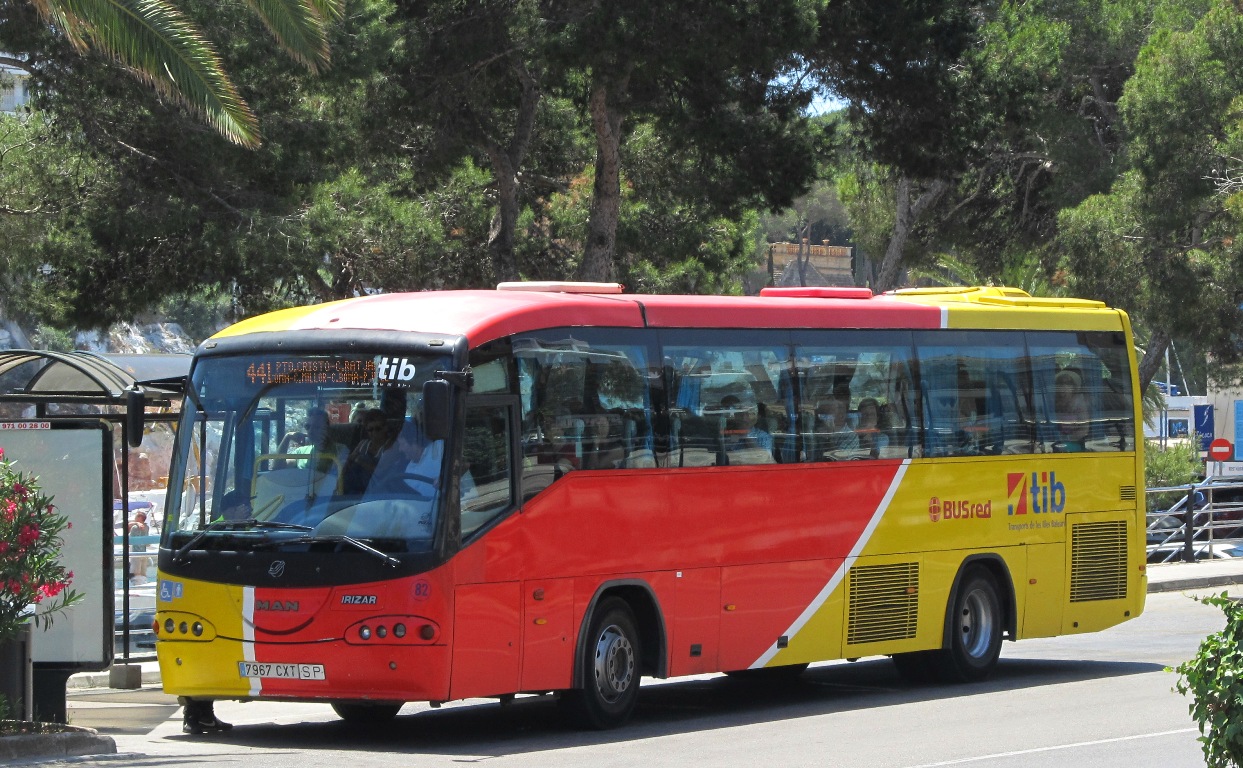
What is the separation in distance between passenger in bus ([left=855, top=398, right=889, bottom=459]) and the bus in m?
0.02

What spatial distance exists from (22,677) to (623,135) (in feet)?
58.7

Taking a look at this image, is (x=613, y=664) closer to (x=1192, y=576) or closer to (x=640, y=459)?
(x=640, y=459)

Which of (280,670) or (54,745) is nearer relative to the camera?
(54,745)

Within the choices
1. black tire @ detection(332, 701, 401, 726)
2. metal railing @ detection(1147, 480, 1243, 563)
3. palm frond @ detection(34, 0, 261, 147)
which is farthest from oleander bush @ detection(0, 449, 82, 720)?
metal railing @ detection(1147, 480, 1243, 563)

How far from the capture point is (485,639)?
35.0ft

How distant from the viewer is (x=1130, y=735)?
427 inches

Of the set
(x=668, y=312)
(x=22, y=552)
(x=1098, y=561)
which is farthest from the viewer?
(x=1098, y=561)

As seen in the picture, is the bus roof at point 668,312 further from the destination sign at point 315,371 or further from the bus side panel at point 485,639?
the bus side panel at point 485,639

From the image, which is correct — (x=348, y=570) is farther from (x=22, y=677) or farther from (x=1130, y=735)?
(x=1130, y=735)

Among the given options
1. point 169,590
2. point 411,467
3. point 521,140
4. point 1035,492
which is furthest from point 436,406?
point 521,140

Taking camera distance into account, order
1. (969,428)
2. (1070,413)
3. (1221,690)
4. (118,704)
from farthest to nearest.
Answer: (1070,413) → (969,428) → (118,704) → (1221,690)

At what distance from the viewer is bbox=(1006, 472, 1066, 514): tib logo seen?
14.9 metres

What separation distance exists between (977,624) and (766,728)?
151 inches

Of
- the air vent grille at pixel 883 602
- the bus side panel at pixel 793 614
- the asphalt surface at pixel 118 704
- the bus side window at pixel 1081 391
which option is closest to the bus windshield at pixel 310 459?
the asphalt surface at pixel 118 704
